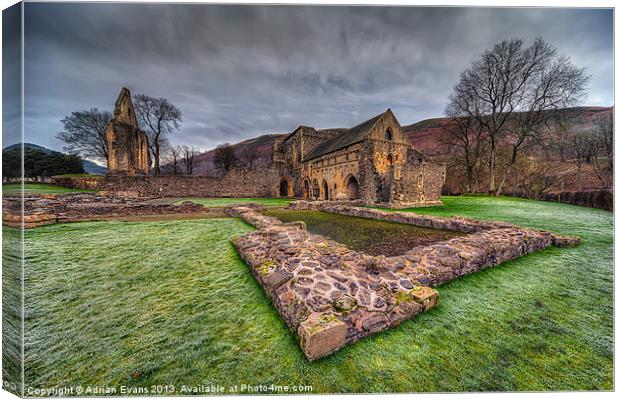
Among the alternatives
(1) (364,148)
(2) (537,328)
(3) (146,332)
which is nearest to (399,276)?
(2) (537,328)

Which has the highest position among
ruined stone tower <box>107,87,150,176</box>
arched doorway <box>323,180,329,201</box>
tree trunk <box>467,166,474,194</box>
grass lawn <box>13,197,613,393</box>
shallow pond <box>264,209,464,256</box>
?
ruined stone tower <box>107,87,150,176</box>

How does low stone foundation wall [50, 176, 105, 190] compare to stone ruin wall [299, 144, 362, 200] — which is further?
stone ruin wall [299, 144, 362, 200]

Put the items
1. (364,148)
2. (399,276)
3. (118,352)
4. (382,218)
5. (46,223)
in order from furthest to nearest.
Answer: (364,148) < (382,218) < (46,223) < (399,276) < (118,352)

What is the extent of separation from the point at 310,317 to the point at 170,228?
4.95 meters

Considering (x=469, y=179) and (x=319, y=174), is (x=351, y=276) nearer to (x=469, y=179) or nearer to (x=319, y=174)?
(x=319, y=174)

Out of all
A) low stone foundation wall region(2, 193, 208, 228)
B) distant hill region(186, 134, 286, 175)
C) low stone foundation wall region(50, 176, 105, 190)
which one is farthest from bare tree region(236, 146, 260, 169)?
low stone foundation wall region(2, 193, 208, 228)

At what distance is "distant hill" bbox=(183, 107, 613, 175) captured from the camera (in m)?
3.36

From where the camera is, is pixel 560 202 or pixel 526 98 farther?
pixel 526 98

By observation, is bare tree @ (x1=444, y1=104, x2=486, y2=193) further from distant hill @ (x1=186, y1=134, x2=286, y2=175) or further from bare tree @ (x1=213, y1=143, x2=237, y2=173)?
bare tree @ (x1=213, y1=143, x2=237, y2=173)

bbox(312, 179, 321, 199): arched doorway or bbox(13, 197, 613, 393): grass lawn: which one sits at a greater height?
bbox(312, 179, 321, 199): arched doorway

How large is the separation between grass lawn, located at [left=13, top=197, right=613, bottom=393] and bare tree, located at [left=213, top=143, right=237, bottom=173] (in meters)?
33.1

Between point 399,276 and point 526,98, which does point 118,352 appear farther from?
point 526,98

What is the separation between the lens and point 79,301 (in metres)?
1.91

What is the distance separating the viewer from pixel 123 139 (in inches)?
602
